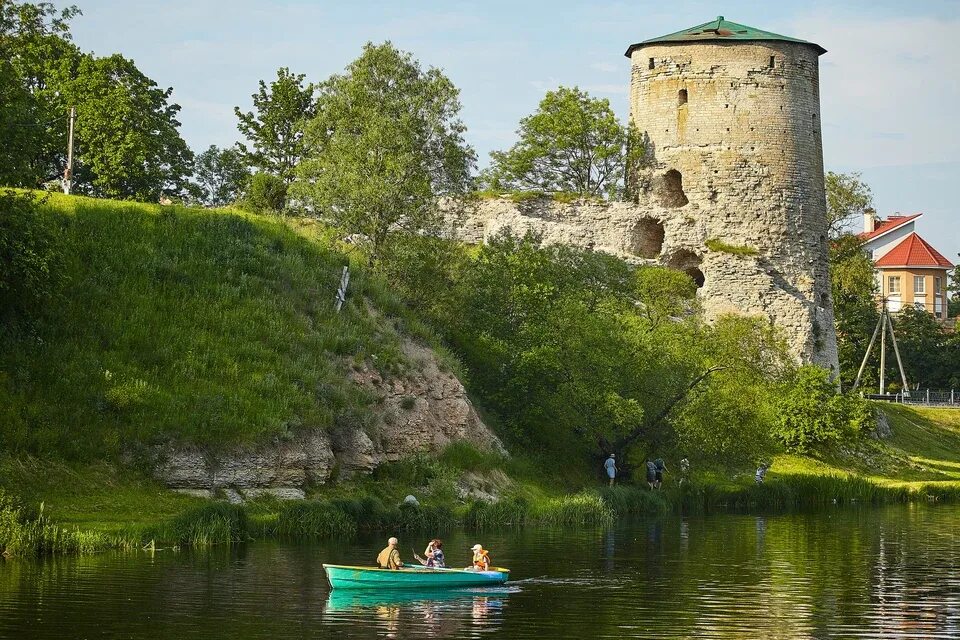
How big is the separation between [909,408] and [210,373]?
37547mm

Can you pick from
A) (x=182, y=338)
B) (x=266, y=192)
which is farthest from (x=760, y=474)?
(x=266, y=192)

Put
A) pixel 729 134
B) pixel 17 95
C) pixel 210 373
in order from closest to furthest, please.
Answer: pixel 17 95
pixel 210 373
pixel 729 134

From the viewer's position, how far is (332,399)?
3425 cm

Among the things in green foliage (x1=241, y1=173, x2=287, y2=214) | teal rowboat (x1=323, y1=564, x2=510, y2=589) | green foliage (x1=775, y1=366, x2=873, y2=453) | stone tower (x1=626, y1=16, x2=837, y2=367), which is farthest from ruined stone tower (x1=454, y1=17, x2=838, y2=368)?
teal rowboat (x1=323, y1=564, x2=510, y2=589)

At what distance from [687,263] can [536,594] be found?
33.2 meters

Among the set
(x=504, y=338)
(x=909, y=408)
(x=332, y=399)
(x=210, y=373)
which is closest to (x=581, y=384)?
(x=504, y=338)

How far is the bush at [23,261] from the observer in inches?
1164

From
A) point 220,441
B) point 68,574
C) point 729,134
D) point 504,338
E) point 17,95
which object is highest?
point 729,134

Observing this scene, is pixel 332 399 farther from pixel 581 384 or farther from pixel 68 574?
pixel 68 574

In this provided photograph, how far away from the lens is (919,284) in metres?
97.2

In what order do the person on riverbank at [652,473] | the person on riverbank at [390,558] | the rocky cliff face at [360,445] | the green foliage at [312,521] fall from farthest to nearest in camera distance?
→ the person on riverbank at [652,473] → the rocky cliff face at [360,445] → the green foliage at [312,521] → the person on riverbank at [390,558]

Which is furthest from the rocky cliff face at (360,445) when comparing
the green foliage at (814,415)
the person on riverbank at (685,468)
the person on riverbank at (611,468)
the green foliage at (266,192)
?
the green foliage at (266,192)

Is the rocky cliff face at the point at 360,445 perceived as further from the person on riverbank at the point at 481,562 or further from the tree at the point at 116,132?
the tree at the point at 116,132

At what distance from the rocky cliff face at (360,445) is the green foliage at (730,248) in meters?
16.7
